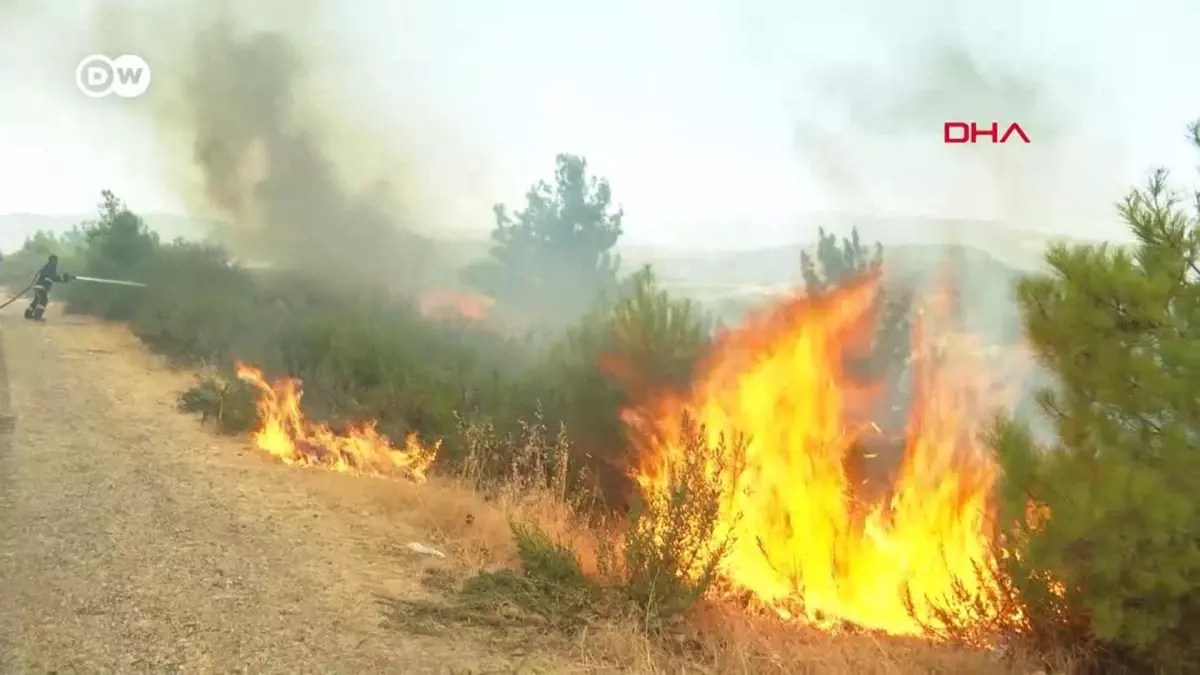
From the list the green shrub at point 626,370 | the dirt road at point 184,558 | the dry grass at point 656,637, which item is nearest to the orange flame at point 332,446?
the dirt road at point 184,558

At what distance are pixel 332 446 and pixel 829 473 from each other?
206 inches

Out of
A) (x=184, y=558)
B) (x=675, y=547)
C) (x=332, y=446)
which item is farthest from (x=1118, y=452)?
(x=332, y=446)

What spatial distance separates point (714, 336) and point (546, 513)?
2.44m

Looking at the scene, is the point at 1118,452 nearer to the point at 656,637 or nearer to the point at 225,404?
the point at 656,637

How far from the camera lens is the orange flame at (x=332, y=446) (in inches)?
353

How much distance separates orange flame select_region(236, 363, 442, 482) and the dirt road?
36cm

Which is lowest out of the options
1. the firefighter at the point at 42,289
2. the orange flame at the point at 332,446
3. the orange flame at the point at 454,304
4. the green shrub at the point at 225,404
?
the orange flame at the point at 332,446

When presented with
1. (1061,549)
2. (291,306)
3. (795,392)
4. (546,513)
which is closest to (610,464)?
(546,513)

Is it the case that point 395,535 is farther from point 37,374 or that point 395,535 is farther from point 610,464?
point 37,374

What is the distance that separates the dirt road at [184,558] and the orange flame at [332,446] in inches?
14.2

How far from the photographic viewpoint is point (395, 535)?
22.1 ft

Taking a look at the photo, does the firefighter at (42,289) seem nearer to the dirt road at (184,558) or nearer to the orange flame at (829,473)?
the dirt road at (184,558)

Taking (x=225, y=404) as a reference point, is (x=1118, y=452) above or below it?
above

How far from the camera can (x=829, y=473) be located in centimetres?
665
